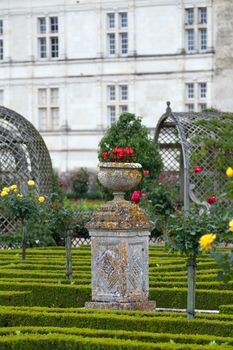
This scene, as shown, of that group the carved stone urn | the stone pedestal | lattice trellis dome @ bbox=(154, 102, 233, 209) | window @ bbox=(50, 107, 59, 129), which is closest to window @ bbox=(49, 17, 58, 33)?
window @ bbox=(50, 107, 59, 129)

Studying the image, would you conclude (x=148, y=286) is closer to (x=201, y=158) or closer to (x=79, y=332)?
(x=79, y=332)

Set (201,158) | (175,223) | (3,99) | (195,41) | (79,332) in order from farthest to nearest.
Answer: (3,99) < (195,41) < (201,158) < (175,223) < (79,332)

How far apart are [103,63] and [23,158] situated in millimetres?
24567

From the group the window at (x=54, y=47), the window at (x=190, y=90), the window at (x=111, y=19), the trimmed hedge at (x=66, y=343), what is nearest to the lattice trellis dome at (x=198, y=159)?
the trimmed hedge at (x=66, y=343)

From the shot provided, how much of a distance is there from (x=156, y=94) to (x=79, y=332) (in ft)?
125

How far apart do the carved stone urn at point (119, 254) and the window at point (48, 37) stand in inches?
1477

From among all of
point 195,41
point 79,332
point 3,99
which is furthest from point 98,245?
point 3,99

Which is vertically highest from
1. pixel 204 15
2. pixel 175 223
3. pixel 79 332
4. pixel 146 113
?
pixel 204 15

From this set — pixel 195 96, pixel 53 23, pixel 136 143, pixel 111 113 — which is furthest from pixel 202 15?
pixel 136 143

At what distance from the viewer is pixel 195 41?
51.4 metres

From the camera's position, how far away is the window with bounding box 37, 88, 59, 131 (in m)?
54.5

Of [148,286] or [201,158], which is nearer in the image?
[148,286]

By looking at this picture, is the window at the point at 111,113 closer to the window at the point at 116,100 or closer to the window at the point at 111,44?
the window at the point at 116,100

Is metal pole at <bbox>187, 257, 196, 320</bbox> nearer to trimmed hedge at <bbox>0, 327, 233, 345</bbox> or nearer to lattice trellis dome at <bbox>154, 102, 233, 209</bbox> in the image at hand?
trimmed hedge at <bbox>0, 327, 233, 345</bbox>
